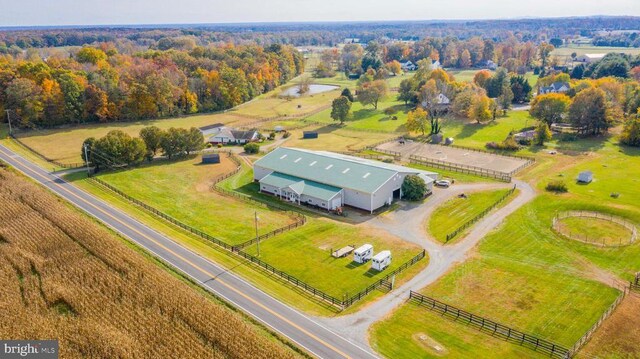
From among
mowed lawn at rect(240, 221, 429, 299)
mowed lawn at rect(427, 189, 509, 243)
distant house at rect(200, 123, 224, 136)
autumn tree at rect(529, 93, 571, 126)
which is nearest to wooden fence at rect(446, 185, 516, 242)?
mowed lawn at rect(427, 189, 509, 243)

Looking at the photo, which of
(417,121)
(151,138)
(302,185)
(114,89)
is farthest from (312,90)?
(302,185)

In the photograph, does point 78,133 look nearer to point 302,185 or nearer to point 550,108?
point 302,185

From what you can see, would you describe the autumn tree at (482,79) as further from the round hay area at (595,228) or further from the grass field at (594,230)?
the grass field at (594,230)

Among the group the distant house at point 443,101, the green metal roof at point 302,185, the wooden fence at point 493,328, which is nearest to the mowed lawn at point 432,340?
the wooden fence at point 493,328

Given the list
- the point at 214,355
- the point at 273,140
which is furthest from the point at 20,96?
the point at 214,355

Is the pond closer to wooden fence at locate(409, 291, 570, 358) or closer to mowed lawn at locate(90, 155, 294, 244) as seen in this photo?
mowed lawn at locate(90, 155, 294, 244)

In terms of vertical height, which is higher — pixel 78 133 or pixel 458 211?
pixel 78 133
